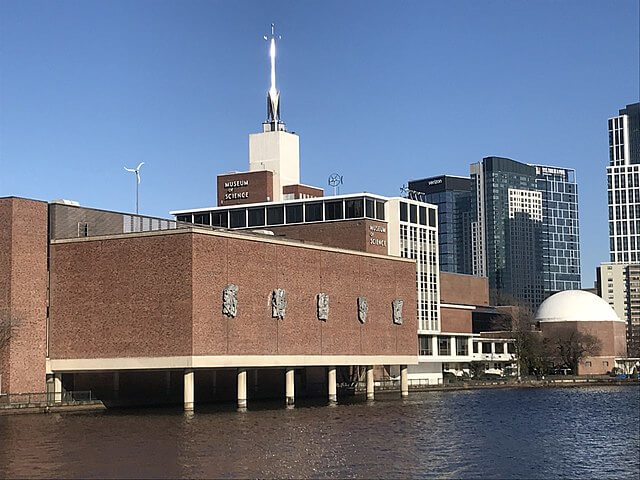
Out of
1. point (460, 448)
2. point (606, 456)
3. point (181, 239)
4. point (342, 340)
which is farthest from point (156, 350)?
point (606, 456)

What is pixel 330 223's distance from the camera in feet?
482

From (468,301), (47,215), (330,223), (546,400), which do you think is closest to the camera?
(47,215)

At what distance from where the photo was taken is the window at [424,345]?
156125mm

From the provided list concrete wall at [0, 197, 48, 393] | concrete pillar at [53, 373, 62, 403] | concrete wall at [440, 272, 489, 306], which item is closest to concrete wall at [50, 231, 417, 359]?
concrete wall at [0, 197, 48, 393]

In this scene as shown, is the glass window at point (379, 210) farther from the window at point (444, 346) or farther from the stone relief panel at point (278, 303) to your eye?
the stone relief panel at point (278, 303)

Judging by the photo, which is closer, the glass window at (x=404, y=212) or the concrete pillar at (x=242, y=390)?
the concrete pillar at (x=242, y=390)

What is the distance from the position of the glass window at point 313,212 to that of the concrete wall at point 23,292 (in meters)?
59.1

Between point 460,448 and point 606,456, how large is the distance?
770 centimetres

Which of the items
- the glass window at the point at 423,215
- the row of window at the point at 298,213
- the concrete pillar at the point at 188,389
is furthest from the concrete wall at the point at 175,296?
the glass window at the point at 423,215

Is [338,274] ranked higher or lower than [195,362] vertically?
higher

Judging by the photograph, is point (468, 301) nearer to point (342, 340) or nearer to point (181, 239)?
point (342, 340)

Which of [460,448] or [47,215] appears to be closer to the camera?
[460,448]

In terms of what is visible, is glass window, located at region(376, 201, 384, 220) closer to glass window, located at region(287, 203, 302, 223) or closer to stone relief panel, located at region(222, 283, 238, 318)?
glass window, located at region(287, 203, 302, 223)

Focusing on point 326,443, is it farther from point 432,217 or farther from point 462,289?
point 462,289
